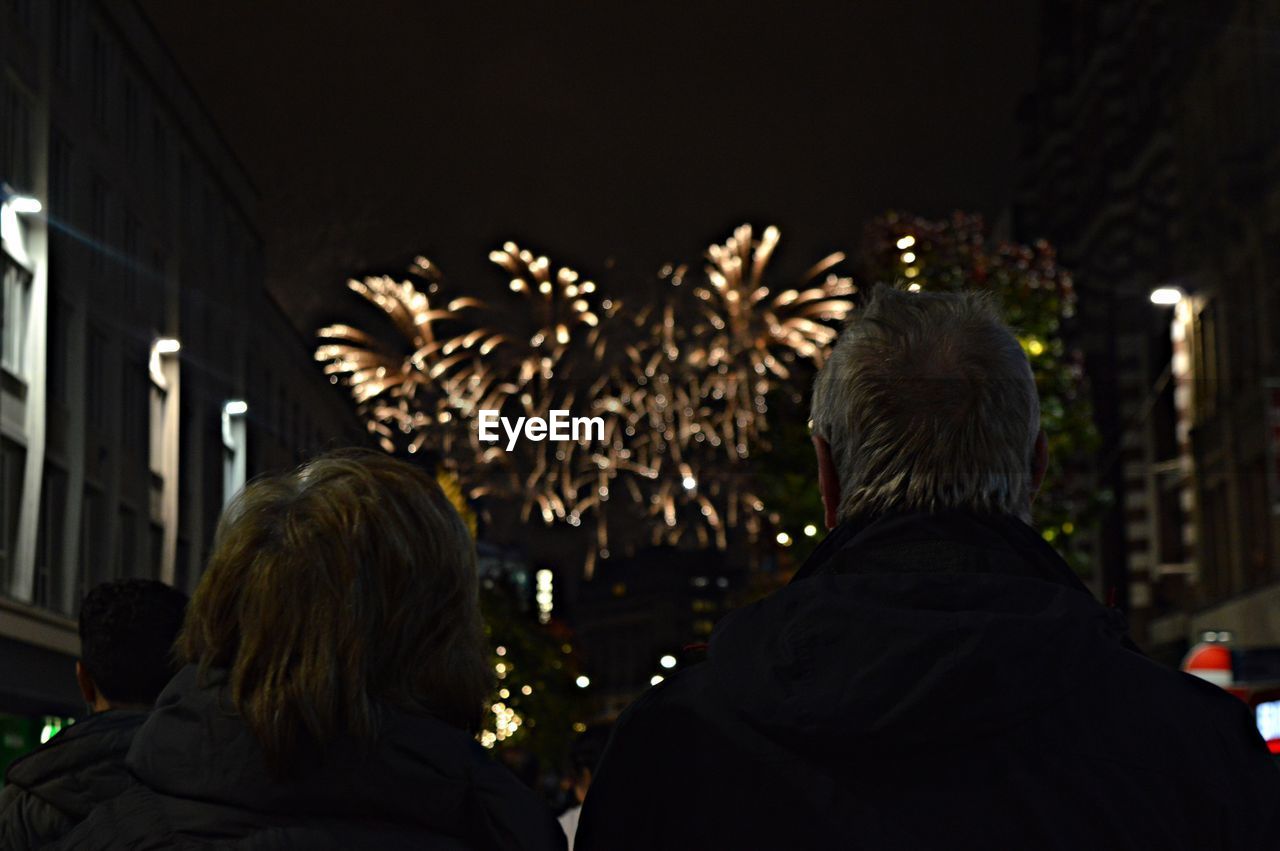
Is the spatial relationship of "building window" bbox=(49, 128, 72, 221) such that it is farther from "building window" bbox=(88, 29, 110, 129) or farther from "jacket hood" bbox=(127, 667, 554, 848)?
"jacket hood" bbox=(127, 667, 554, 848)

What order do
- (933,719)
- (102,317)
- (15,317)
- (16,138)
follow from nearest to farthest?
(933,719)
(16,138)
(15,317)
(102,317)

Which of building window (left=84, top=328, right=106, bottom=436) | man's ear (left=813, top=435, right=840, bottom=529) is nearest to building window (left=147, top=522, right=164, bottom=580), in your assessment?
building window (left=84, top=328, right=106, bottom=436)

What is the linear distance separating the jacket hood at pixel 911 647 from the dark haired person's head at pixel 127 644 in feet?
6.80

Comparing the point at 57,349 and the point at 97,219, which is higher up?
the point at 97,219

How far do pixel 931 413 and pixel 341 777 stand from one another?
909mm

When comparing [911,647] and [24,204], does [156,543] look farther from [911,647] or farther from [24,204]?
[911,647]

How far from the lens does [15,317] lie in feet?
71.0

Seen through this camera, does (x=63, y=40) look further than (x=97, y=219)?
No

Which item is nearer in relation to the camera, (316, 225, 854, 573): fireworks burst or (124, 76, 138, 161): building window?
(316, 225, 854, 573): fireworks burst

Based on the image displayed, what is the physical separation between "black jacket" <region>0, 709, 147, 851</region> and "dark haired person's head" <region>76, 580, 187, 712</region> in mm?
279

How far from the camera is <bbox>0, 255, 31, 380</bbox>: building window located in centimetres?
2123

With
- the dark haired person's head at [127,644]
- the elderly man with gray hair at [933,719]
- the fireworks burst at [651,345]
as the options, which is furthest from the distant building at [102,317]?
the elderly man with gray hair at [933,719]

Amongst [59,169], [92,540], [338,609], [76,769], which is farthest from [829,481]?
[92,540]

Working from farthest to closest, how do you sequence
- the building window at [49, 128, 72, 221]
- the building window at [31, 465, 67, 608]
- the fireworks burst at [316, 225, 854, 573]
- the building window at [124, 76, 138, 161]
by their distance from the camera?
the building window at [124, 76, 138, 161] < the building window at [31, 465, 67, 608] < the building window at [49, 128, 72, 221] < the fireworks burst at [316, 225, 854, 573]
